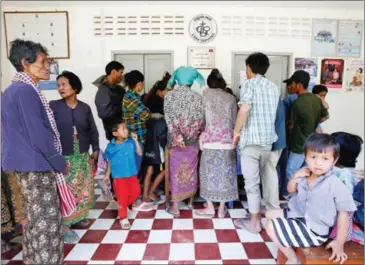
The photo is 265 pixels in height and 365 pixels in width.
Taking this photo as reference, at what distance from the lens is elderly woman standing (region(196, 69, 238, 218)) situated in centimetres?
281

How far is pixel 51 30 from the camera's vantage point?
4.41 metres

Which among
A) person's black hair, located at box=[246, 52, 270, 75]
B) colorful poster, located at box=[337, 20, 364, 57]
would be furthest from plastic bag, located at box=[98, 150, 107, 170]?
colorful poster, located at box=[337, 20, 364, 57]

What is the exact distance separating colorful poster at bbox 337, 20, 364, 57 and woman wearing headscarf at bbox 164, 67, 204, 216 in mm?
3065

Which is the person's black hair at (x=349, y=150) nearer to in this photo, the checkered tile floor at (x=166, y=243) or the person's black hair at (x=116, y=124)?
the checkered tile floor at (x=166, y=243)

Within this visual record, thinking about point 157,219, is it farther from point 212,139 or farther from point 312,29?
point 312,29

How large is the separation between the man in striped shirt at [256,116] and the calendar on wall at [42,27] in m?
3.28

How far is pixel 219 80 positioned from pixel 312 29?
266 centimetres

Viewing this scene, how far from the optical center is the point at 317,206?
1.71 m

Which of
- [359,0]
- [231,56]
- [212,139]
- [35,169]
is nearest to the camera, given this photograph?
[35,169]

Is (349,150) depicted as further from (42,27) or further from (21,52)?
(42,27)

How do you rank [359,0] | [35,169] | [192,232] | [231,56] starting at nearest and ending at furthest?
[35,169] < [192,232] < [359,0] < [231,56]

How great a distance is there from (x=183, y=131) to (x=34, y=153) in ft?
4.76

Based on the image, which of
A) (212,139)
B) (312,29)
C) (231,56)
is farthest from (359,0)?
(212,139)

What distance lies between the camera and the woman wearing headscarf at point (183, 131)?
2.78 m
